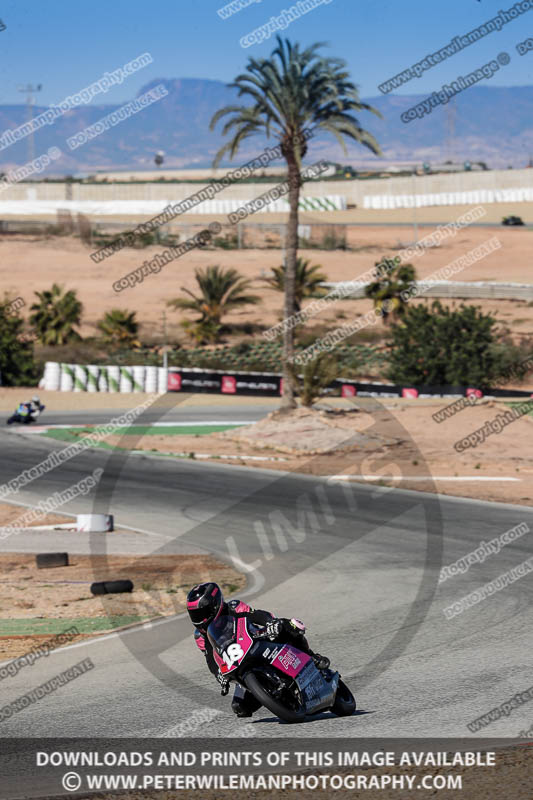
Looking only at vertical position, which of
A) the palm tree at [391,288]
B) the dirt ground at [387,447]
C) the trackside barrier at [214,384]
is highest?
the palm tree at [391,288]

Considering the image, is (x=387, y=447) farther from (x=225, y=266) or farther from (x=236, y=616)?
(x=225, y=266)

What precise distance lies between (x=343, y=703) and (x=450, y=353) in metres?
34.4

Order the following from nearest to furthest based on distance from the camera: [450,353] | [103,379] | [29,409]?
[29,409] < [450,353] < [103,379]

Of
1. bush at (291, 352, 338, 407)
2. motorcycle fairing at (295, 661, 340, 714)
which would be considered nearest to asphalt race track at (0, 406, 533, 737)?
motorcycle fairing at (295, 661, 340, 714)

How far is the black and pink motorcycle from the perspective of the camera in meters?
8.39

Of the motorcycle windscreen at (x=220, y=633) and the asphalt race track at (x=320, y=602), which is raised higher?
the motorcycle windscreen at (x=220, y=633)

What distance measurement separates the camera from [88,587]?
16.0m

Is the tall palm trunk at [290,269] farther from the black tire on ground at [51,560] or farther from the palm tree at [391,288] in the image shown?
the palm tree at [391,288]

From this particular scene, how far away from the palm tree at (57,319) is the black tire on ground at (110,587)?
123 feet

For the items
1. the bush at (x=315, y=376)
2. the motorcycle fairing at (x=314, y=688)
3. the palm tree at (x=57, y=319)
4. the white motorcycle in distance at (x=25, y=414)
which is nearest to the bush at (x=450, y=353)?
the bush at (x=315, y=376)

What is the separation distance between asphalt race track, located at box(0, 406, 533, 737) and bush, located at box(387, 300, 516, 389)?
698 inches

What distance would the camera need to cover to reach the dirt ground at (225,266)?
60312 mm

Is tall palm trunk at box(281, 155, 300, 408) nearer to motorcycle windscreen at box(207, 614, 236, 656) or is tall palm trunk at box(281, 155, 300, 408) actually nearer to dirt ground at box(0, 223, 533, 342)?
dirt ground at box(0, 223, 533, 342)

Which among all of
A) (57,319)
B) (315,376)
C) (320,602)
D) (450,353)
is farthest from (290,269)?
(57,319)
